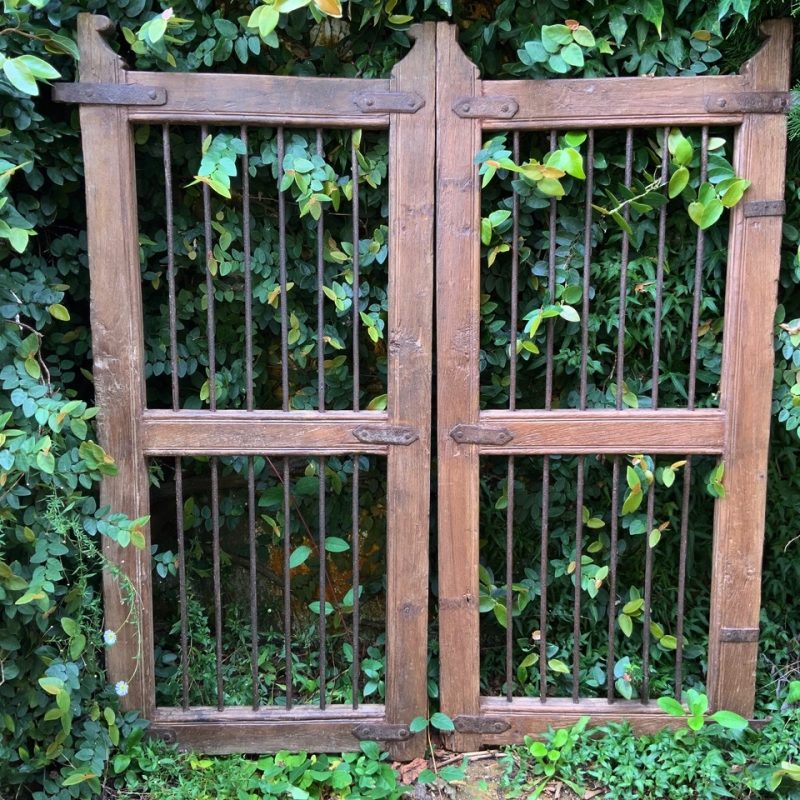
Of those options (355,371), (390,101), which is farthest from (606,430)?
(390,101)

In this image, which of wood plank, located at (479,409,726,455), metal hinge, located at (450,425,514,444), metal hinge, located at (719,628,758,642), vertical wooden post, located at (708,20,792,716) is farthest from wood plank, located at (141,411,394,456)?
metal hinge, located at (719,628,758,642)

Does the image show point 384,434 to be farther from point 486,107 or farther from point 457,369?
point 486,107

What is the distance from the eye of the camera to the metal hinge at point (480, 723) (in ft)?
7.88

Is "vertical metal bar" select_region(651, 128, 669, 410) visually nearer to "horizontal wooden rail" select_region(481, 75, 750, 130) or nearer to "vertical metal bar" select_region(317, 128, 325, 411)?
Answer: "horizontal wooden rail" select_region(481, 75, 750, 130)

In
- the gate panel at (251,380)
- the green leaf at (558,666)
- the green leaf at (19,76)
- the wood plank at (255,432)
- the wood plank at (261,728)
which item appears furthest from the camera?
the green leaf at (558,666)

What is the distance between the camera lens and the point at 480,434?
7.51ft

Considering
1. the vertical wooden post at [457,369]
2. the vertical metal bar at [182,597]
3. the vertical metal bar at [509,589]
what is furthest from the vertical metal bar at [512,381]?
the vertical metal bar at [182,597]

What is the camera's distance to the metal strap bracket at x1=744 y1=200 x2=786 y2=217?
2.20 meters

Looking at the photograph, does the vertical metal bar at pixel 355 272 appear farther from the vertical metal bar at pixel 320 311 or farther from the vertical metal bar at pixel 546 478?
the vertical metal bar at pixel 546 478

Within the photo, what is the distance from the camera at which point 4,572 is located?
1947mm

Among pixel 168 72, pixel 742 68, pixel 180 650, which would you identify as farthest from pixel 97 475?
pixel 742 68

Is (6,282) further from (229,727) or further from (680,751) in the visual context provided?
(680,751)

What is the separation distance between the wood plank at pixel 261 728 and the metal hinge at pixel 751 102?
1.98 m

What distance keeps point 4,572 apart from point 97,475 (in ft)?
1.08
